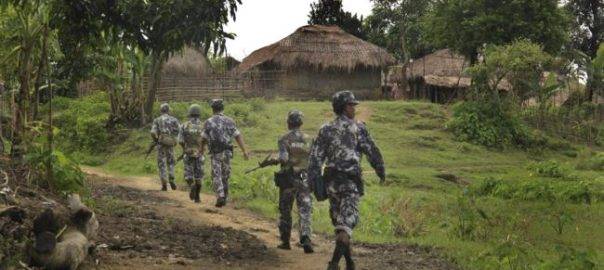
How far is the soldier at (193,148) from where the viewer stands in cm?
1278

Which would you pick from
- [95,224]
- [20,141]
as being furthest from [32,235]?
[20,141]

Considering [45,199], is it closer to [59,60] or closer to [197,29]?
[197,29]

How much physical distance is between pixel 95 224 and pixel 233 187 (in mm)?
7449

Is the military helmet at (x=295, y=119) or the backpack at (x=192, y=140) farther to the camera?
the backpack at (x=192, y=140)

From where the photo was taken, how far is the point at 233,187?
1468 centimetres

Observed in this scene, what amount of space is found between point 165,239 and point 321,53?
30.1m

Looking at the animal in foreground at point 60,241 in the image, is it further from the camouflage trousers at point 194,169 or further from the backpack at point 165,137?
the backpack at point 165,137

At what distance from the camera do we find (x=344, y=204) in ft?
24.1

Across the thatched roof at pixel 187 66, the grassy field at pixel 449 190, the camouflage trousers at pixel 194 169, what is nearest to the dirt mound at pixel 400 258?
the grassy field at pixel 449 190

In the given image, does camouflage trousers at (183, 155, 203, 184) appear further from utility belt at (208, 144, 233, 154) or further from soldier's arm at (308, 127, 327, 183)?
soldier's arm at (308, 127, 327, 183)

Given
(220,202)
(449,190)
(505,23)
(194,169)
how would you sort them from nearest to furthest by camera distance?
(220,202), (194,169), (449,190), (505,23)

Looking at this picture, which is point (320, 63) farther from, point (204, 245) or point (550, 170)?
point (204, 245)

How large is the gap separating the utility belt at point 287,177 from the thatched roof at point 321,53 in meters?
28.8

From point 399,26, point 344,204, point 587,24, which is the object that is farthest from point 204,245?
point 587,24
